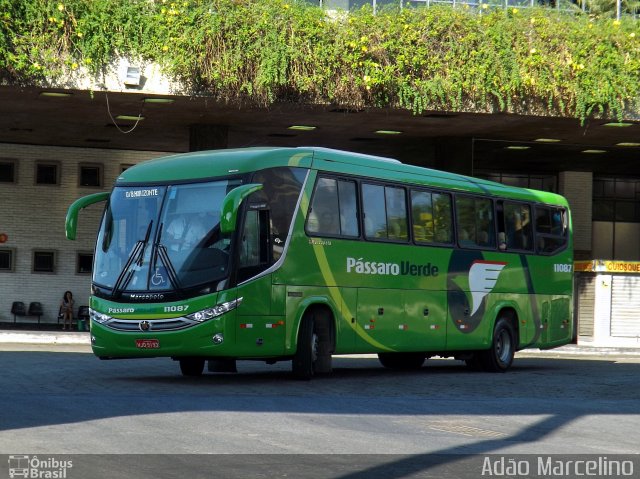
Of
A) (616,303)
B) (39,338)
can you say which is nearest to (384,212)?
(39,338)

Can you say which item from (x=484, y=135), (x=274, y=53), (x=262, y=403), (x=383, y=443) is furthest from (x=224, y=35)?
(x=383, y=443)

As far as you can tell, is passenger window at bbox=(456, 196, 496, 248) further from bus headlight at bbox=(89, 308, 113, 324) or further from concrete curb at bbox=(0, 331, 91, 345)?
concrete curb at bbox=(0, 331, 91, 345)

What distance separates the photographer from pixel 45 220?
43656 millimetres

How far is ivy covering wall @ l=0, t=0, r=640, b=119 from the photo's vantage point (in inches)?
1065

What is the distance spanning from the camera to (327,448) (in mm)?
11000

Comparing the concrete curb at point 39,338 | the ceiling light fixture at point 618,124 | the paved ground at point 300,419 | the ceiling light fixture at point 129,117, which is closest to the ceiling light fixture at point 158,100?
the ceiling light fixture at point 129,117

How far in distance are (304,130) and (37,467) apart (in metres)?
27.3

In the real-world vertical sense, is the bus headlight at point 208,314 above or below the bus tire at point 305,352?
above

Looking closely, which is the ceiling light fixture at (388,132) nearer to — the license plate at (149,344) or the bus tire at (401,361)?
the bus tire at (401,361)

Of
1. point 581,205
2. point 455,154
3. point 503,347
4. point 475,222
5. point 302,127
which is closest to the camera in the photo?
point 475,222

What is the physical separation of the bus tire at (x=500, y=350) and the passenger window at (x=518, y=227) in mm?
1580

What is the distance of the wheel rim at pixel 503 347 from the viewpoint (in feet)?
80.3

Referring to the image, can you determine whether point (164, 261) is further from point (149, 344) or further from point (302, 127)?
point (302, 127)

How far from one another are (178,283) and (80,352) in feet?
34.1
